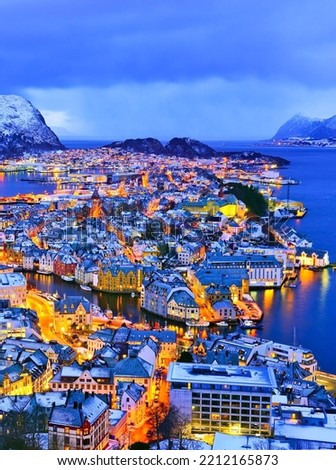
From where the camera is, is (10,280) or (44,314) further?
(10,280)

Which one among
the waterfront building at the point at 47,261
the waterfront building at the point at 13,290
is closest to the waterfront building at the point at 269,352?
the waterfront building at the point at 13,290

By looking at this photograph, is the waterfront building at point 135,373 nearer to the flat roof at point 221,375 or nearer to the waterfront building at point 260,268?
the flat roof at point 221,375

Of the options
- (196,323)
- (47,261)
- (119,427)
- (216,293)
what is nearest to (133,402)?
(119,427)

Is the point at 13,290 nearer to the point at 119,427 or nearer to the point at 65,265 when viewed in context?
the point at 65,265

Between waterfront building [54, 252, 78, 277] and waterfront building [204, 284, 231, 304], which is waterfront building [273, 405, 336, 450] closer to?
waterfront building [204, 284, 231, 304]

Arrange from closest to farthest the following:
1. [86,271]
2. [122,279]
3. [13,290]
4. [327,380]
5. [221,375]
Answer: [221,375]
[327,380]
[13,290]
[122,279]
[86,271]

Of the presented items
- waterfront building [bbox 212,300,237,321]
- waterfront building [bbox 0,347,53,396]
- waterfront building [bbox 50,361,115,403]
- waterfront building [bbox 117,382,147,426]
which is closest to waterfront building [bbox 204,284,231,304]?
waterfront building [bbox 212,300,237,321]

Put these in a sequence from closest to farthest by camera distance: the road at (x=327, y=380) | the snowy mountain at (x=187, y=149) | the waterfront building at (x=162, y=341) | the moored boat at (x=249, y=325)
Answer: the road at (x=327, y=380), the waterfront building at (x=162, y=341), the moored boat at (x=249, y=325), the snowy mountain at (x=187, y=149)
